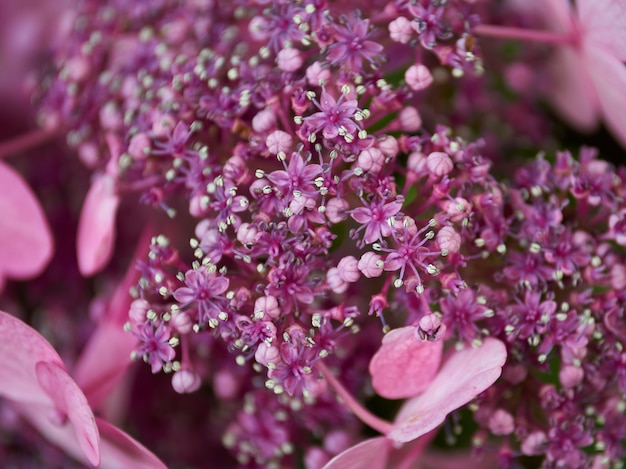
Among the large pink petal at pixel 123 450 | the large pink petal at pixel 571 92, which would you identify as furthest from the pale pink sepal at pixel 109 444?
the large pink petal at pixel 571 92

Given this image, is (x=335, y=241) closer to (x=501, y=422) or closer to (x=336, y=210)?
(x=336, y=210)

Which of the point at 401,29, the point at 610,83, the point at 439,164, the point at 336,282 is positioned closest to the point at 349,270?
the point at 336,282

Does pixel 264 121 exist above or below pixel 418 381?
above

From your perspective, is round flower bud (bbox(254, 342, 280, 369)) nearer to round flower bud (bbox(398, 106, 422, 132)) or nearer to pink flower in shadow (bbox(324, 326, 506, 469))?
pink flower in shadow (bbox(324, 326, 506, 469))

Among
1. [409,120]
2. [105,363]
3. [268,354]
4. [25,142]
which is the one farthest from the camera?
[25,142]

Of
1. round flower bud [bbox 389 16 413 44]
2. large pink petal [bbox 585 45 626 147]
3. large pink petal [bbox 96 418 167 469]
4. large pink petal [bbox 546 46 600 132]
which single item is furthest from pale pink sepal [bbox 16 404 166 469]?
large pink petal [bbox 546 46 600 132]

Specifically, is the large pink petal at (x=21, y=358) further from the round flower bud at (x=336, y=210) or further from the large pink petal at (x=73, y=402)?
the round flower bud at (x=336, y=210)
